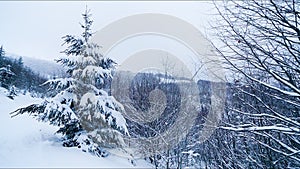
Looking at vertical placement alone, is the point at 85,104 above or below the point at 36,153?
above

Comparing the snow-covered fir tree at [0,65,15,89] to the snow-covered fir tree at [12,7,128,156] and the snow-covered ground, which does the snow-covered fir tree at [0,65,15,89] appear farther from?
the snow-covered ground

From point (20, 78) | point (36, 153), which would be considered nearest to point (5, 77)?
point (20, 78)

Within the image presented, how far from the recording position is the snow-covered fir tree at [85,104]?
22.4 ft

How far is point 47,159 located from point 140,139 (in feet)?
14.1

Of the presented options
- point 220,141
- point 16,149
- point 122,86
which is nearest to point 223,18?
point 220,141

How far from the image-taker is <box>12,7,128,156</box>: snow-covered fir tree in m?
6.83

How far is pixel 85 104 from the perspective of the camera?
748 cm

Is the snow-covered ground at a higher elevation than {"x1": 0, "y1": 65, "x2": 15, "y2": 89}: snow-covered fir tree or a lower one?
lower

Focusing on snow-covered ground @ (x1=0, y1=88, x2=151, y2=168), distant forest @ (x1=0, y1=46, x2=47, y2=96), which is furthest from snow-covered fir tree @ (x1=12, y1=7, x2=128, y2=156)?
distant forest @ (x1=0, y1=46, x2=47, y2=96)

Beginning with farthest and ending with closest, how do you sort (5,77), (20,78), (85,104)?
1. (20,78)
2. (5,77)
3. (85,104)

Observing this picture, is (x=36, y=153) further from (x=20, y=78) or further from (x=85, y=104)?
(x=20, y=78)

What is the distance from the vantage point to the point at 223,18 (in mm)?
2527

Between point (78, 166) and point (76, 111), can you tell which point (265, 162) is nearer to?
point (78, 166)

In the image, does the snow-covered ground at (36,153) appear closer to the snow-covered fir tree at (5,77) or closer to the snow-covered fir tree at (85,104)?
the snow-covered fir tree at (85,104)
